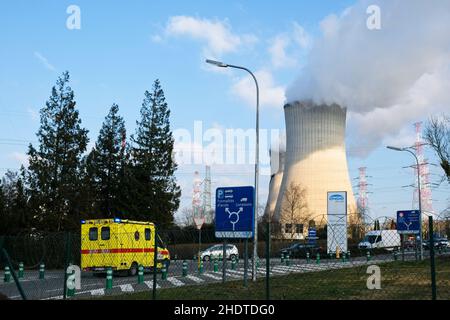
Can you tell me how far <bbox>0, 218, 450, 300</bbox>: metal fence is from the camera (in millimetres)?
12680

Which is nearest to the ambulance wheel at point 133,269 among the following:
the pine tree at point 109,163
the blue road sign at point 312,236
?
the blue road sign at point 312,236

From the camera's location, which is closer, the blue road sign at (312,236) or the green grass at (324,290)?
the green grass at (324,290)

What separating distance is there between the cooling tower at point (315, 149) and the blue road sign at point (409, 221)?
22.7 metres

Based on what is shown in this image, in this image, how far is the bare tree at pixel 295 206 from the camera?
57.6m

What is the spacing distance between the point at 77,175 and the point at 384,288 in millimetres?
30234

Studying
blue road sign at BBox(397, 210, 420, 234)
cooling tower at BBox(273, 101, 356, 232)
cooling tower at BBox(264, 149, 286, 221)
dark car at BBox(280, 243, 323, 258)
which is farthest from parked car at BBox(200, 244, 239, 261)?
cooling tower at BBox(264, 149, 286, 221)

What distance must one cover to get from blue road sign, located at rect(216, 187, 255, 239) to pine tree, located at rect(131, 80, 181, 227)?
3278 cm

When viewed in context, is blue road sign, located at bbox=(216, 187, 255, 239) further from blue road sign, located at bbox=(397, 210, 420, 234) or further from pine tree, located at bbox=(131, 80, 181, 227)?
pine tree, located at bbox=(131, 80, 181, 227)

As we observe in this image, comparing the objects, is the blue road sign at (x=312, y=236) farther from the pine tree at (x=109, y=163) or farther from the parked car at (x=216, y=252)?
the pine tree at (x=109, y=163)

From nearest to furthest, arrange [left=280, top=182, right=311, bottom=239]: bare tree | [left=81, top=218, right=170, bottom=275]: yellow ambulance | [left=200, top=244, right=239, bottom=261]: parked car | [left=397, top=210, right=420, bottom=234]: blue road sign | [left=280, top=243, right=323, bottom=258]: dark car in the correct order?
[left=81, top=218, right=170, bottom=275]: yellow ambulance
[left=397, top=210, right=420, bottom=234]: blue road sign
[left=200, top=244, right=239, bottom=261]: parked car
[left=280, top=243, right=323, bottom=258]: dark car
[left=280, top=182, right=311, bottom=239]: bare tree

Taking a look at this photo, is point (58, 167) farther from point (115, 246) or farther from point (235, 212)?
point (235, 212)

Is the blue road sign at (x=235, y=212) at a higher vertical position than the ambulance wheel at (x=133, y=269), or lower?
higher

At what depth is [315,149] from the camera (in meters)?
51.7

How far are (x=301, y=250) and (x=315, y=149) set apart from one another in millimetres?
15498
